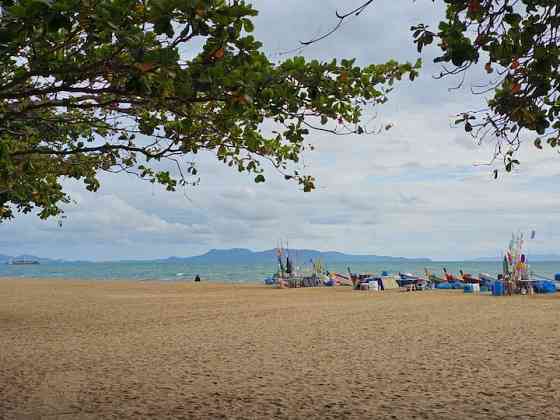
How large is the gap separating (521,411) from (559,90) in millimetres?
2957

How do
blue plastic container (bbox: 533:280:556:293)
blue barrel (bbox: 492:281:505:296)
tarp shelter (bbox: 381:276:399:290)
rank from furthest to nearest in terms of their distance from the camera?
tarp shelter (bbox: 381:276:399:290) → blue plastic container (bbox: 533:280:556:293) → blue barrel (bbox: 492:281:505:296)

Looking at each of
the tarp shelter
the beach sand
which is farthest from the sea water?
the beach sand

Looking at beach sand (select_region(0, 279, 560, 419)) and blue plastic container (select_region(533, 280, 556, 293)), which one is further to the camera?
blue plastic container (select_region(533, 280, 556, 293))

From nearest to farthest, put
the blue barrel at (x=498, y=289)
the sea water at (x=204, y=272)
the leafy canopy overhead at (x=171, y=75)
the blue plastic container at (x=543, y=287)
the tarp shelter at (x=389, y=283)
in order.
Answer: the leafy canopy overhead at (x=171, y=75) < the blue barrel at (x=498, y=289) < the blue plastic container at (x=543, y=287) < the tarp shelter at (x=389, y=283) < the sea water at (x=204, y=272)

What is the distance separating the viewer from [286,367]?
315 inches

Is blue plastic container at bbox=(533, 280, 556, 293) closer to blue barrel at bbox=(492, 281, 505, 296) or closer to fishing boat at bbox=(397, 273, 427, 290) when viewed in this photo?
blue barrel at bbox=(492, 281, 505, 296)

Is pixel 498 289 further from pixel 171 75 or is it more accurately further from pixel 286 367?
pixel 171 75

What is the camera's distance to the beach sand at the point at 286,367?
227 inches

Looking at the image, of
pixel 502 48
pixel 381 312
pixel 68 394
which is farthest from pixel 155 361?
pixel 381 312

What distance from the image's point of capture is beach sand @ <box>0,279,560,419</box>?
5766 millimetres

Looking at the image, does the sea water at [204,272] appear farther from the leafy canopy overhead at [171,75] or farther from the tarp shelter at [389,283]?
the leafy canopy overhead at [171,75]

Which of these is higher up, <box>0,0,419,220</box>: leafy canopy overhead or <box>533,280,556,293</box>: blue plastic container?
<box>0,0,419,220</box>: leafy canopy overhead

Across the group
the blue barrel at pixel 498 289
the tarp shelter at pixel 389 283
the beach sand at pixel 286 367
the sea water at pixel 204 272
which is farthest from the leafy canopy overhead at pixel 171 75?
the sea water at pixel 204 272

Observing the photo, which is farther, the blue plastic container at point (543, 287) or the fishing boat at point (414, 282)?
the fishing boat at point (414, 282)
